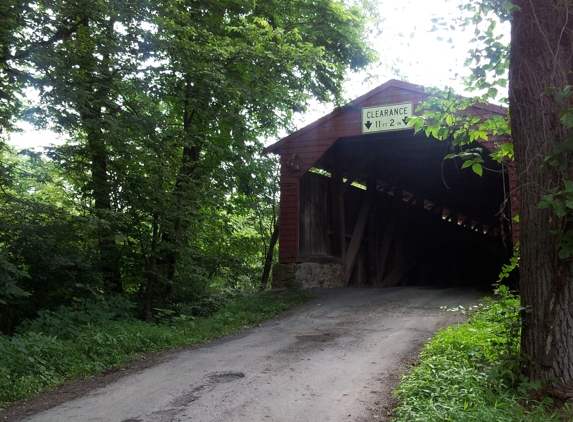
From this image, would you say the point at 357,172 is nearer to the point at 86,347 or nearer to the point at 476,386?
the point at 86,347

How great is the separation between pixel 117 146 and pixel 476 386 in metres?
5.97

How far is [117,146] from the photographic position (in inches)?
307

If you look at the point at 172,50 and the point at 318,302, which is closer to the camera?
Answer: the point at 172,50

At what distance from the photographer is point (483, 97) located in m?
5.00

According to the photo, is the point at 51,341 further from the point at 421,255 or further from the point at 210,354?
the point at 421,255

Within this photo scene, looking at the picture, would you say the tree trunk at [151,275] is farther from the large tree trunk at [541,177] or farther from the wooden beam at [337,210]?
the wooden beam at [337,210]

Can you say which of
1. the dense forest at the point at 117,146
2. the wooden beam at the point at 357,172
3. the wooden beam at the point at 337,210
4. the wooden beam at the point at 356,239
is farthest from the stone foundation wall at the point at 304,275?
the wooden beam at the point at 357,172

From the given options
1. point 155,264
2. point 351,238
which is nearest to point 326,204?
point 351,238

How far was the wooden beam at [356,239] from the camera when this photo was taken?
14.3 metres

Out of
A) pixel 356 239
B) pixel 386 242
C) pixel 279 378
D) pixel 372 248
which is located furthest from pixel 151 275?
pixel 386 242

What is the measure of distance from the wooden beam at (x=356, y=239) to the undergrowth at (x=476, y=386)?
8.75m

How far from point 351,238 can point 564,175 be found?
11.1m

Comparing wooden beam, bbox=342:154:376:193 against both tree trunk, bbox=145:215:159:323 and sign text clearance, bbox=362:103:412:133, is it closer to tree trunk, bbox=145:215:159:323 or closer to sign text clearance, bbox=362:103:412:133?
sign text clearance, bbox=362:103:412:133

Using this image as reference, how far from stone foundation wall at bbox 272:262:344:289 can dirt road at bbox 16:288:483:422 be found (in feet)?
11.8
